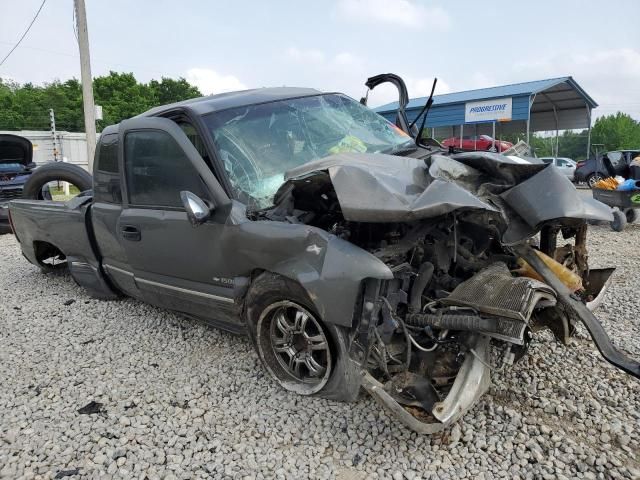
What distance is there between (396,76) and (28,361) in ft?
13.4

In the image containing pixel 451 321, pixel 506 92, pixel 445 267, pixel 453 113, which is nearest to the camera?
pixel 451 321

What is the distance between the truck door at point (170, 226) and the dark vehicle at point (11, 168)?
7354mm

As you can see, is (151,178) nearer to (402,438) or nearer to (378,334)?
(378,334)

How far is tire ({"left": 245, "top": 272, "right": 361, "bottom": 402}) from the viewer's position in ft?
8.25

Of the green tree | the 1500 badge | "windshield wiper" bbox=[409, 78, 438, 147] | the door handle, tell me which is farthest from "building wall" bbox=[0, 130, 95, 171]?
the green tree

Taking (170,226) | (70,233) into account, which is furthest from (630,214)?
(70,233)

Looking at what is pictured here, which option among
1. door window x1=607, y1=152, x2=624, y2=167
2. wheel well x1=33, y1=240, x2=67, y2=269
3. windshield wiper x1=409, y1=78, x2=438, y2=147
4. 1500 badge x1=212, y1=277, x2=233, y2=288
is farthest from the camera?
door window x1=607, y1=152, x2=624, y2=167

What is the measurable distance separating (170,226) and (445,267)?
74.5 inches

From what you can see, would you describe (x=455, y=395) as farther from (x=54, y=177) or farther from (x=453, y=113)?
(x=453, y=113)

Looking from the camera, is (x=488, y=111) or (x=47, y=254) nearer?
(x=47, y=254)

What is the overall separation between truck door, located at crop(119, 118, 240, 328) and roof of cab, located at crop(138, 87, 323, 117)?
0.68ft

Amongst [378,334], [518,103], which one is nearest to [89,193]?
[378,334]

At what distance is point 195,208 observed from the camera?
2.89 meters

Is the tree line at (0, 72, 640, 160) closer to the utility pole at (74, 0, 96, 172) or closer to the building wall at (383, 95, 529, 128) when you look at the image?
the building wall at (383, 95, 529, 128)
